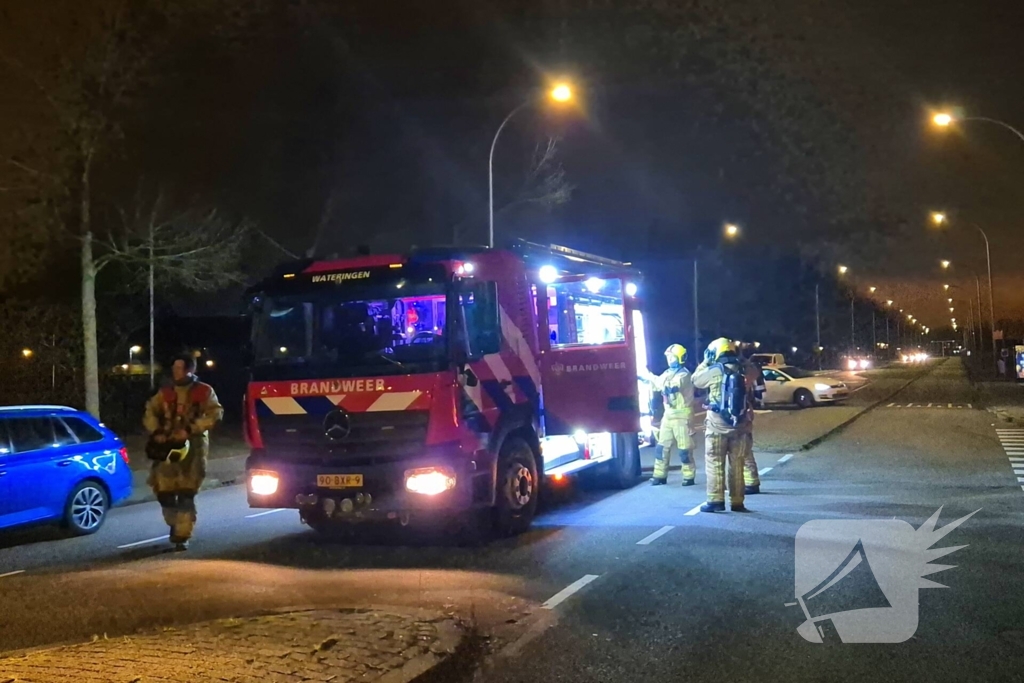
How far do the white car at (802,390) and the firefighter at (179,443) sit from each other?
2595 cm

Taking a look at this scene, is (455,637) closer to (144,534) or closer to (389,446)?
(389,446)

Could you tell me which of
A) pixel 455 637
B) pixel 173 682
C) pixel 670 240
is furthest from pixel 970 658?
pixel 670 240

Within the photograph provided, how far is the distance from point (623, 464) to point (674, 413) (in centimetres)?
115

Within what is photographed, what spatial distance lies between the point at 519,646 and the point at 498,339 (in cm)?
424

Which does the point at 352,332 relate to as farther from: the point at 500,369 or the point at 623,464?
the point at 623,464

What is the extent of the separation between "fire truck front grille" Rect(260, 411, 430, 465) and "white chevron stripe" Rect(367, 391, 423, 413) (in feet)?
0.16

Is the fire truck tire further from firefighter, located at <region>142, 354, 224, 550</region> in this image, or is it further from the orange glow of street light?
the orange glow of street light

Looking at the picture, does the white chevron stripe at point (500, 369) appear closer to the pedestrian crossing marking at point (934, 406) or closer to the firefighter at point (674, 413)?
the firefighter at point (674, 413)

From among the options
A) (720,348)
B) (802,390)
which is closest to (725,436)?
(720,348)

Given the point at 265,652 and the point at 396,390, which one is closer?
the point at 265,652

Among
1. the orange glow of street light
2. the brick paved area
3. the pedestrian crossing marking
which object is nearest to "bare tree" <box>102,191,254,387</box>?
the orange glow of street light

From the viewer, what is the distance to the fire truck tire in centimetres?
1330

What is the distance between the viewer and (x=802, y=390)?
33.3 meters

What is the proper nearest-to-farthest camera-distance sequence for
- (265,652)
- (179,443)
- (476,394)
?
(265,652) → (476,394) → (179,443)
